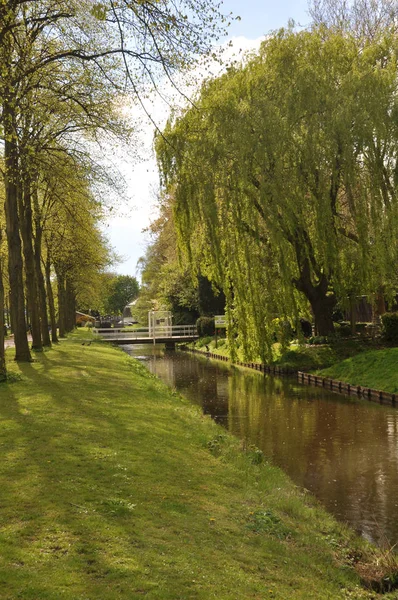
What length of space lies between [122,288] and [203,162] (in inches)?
4935

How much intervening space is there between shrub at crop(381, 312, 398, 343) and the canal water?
434 cm

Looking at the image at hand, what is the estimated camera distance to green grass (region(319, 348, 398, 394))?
19.2 m

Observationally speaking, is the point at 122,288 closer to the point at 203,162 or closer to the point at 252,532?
the point at 203,162

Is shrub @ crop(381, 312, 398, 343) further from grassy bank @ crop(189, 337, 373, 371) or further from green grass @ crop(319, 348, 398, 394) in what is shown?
green grass @ crop(319, 348, 398, 394)

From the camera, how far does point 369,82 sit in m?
21.9

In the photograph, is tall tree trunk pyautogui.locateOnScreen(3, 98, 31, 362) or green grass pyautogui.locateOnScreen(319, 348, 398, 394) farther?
green grass pyautogui.locateOnScreen(319, 348, 398, 394)

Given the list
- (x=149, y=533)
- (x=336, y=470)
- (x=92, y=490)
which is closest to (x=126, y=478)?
(x=92, y=490)

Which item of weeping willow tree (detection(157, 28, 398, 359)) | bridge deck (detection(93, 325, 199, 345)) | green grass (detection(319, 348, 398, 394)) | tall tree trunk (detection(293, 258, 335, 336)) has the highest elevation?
weeping willow tree (detection(157, 28, 398, 359))

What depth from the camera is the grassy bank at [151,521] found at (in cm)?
462

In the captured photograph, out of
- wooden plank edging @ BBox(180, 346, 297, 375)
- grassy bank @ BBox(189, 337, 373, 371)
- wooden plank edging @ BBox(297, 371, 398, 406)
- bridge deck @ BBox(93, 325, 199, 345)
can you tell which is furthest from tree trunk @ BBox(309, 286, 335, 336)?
bridge deck @ BBox(93, 325, 199, 345)

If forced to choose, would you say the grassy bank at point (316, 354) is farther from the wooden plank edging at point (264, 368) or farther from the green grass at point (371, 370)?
the green grass at point (371, 370)

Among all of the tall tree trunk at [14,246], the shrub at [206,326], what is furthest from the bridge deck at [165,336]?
the tall tree trunk at [14,246]

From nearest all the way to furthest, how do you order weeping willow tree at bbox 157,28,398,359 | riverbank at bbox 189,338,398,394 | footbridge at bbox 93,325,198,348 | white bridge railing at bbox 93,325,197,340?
riverbank at bbox 189,338,398,394, weeping willow tree at bbox 157,28,398,359, footbridge at bbox 93,325,198,348, white bridge railing at bbox 93,325,197,340

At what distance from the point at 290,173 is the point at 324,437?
1148cm
